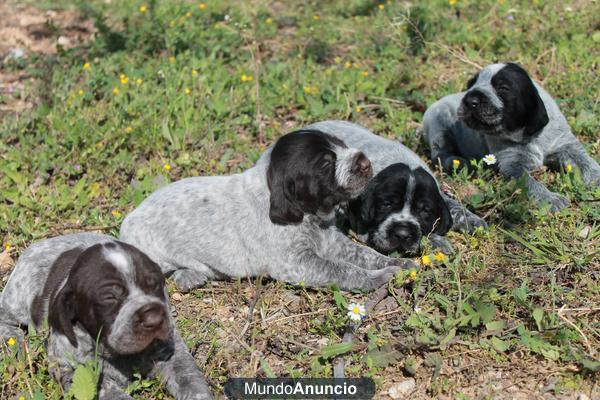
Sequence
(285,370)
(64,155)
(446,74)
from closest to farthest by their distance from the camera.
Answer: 1. (285,370)
2. (64,155)
3. (446,74)

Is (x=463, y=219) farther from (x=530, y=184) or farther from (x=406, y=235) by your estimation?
(x=530, y=184)

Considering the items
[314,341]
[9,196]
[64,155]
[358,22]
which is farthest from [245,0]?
[314,341]

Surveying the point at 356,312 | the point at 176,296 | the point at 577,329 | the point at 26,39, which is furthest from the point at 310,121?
the point at 26,39

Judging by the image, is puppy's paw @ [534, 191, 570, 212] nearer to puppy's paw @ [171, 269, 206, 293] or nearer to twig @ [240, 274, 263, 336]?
twig @ [240, 274, 263, 336]

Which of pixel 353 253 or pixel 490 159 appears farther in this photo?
pixel 490 159

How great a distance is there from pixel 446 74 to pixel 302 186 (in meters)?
3.82

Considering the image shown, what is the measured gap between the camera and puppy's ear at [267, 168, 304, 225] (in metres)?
5.70

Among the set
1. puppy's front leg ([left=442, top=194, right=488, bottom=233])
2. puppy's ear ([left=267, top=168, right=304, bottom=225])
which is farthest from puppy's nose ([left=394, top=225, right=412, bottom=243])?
puppy's ear ([left=267, top=168, right=304, bottom=225])

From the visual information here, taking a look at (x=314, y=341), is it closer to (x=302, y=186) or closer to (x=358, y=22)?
(x=302, y=186)

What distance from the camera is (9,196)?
7.25 meters

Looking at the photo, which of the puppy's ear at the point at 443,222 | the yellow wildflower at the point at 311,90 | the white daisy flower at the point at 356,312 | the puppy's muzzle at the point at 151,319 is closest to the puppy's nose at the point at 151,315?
the puppy's muzzle at the point at 151,319

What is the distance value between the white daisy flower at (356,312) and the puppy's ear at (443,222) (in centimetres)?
126

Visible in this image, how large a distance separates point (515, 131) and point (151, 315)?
4013mm

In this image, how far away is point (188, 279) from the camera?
6059mm
